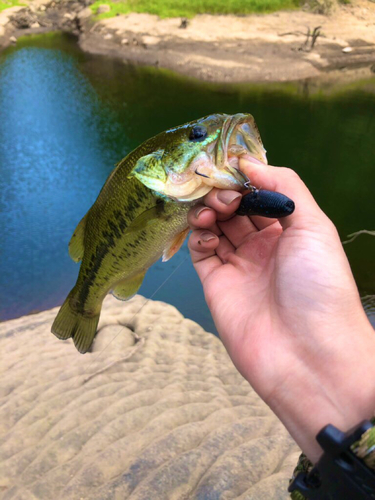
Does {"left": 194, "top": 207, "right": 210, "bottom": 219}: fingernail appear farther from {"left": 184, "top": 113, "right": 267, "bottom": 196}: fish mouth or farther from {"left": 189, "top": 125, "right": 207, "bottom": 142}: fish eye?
{"left": 189, "top": 125, "right": 207, "bottom": 142}: fish eye

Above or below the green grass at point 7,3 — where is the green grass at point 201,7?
below

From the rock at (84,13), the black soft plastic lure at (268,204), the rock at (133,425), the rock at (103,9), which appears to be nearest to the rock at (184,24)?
the rock at (103,9)

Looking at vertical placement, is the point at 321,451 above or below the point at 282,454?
above

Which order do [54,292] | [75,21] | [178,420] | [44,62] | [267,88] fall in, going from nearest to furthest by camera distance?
[178,420], [54,292], [267,88], [44,62], [75,21]

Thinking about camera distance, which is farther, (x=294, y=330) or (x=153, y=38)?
(x=153, y=38)

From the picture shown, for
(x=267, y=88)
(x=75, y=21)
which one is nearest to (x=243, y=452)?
(x=267, y=88)

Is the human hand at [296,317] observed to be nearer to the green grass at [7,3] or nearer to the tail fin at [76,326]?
the tail fin at [76,326]

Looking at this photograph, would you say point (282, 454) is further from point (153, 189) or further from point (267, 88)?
point (267, 88)

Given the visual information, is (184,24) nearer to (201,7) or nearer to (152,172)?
(201,7)
